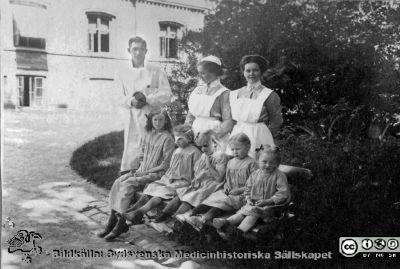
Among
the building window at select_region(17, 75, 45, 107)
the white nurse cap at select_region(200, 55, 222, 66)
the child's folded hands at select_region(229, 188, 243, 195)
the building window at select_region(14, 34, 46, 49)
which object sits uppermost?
the building window at select_region(14, 34, 46, 49)

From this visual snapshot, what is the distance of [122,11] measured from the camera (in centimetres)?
340

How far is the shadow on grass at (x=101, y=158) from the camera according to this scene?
3822 mm

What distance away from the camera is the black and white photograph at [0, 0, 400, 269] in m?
3.06

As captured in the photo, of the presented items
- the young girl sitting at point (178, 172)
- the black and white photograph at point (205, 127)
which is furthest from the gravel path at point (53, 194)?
the young girl sitting at point (178, 172)

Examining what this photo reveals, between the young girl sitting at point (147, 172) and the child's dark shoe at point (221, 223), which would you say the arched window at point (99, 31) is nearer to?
the young girl sitting at point (147, 172)

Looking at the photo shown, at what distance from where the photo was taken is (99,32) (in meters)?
3.50

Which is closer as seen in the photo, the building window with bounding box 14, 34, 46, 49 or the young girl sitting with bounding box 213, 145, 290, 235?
the young girl sitting with bounding box 213, 145, 290, 235

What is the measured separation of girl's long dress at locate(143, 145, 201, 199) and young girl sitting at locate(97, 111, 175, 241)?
0.12 metres

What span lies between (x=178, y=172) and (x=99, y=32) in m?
1.25

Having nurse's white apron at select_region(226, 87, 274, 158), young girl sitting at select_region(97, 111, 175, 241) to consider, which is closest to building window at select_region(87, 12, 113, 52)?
young girl sitting at select_region(97, 111, 175, 241)

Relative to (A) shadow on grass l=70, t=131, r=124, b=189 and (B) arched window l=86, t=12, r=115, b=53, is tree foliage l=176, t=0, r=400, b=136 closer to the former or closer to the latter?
(B) arched window l=86, t=12, r=115, b=53

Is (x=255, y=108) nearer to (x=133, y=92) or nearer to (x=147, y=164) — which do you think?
(x=147, y=164)

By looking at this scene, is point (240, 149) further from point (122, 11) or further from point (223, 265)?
point (122, 11)

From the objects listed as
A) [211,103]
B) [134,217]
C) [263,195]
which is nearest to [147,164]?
[134,217]
